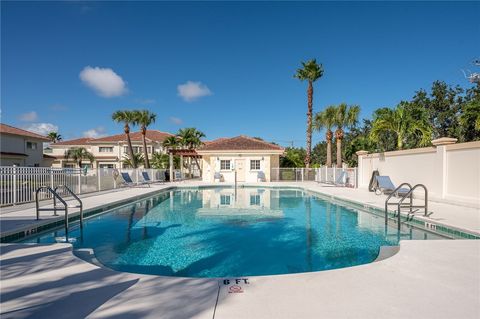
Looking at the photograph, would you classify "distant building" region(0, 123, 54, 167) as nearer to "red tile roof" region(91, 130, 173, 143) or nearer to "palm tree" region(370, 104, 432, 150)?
"red tile roof" region(91, 130, 173, 143)

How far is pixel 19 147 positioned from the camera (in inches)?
1259

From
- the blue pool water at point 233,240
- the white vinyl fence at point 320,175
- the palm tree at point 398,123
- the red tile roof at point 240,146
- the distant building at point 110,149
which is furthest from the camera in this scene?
the distant building at point 110,149

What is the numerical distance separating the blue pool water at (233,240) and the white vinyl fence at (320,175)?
31.6ft

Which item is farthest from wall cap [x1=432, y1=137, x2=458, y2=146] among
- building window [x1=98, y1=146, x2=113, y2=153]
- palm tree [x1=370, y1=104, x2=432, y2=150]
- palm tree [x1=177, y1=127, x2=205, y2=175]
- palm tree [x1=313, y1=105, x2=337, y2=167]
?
building window [x1=98, y1=146, x2=113, y2=153]

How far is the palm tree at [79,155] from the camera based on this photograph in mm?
44281

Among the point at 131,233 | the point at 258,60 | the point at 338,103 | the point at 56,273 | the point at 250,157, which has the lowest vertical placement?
the point at 131,233

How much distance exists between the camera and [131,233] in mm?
8148

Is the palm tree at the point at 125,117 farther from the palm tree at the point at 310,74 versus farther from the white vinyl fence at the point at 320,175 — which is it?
the palm tree at the point at 310,74

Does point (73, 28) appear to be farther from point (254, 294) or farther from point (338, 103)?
point (338, 103)

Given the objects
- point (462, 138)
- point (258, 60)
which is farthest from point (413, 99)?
point (258, 60)

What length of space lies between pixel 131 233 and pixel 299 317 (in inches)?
256

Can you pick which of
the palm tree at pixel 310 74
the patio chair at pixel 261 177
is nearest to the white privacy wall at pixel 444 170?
the patio chair at pixel 261 177

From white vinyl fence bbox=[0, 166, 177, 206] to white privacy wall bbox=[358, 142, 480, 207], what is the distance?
16.3m

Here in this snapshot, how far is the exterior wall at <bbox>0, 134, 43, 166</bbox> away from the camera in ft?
97.5
